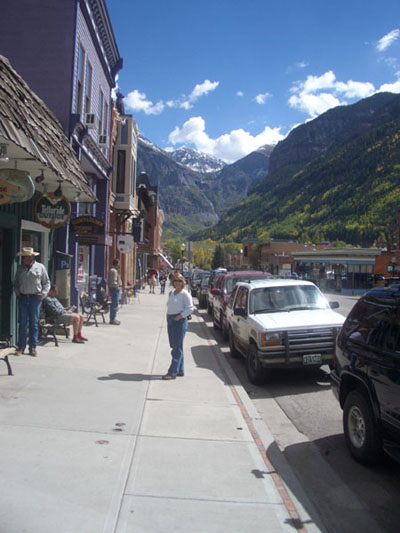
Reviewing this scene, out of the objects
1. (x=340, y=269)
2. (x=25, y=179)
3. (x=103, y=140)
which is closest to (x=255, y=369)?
(x=25, y=179)

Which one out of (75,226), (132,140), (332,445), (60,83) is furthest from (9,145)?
(132,140)

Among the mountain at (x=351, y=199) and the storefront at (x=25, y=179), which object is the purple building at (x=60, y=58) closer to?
the storefront at (x=25, y=179)

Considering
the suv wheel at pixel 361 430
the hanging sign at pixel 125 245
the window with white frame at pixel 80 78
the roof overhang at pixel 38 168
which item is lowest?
the suv wheel at pixel 361 430

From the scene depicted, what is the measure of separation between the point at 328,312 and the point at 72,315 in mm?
5345

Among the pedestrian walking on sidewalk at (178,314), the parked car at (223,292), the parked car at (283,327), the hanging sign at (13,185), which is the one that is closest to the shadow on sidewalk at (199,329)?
the parked car at (223,292)

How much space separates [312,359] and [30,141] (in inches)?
214

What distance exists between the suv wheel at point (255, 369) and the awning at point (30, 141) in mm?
4295

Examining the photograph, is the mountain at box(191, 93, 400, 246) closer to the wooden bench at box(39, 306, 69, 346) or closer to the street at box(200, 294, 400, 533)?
the wooden bench at box(39, 306, 69, 346)

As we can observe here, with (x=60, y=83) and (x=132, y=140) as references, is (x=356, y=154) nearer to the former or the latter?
(x=132, y=140)

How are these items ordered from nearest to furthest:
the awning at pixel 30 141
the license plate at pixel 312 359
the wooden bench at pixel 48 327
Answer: the awning at pixel 30 141 → the license plate at pixel 312 359 → the wooden bench at pixel 48 327

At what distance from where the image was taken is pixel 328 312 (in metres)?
8.99

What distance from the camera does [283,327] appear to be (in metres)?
8.09

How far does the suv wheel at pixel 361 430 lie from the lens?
15.2 ft

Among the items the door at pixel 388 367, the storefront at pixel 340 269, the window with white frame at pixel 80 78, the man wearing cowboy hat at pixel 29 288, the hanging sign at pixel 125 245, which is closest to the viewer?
the door at pixel 388 367
